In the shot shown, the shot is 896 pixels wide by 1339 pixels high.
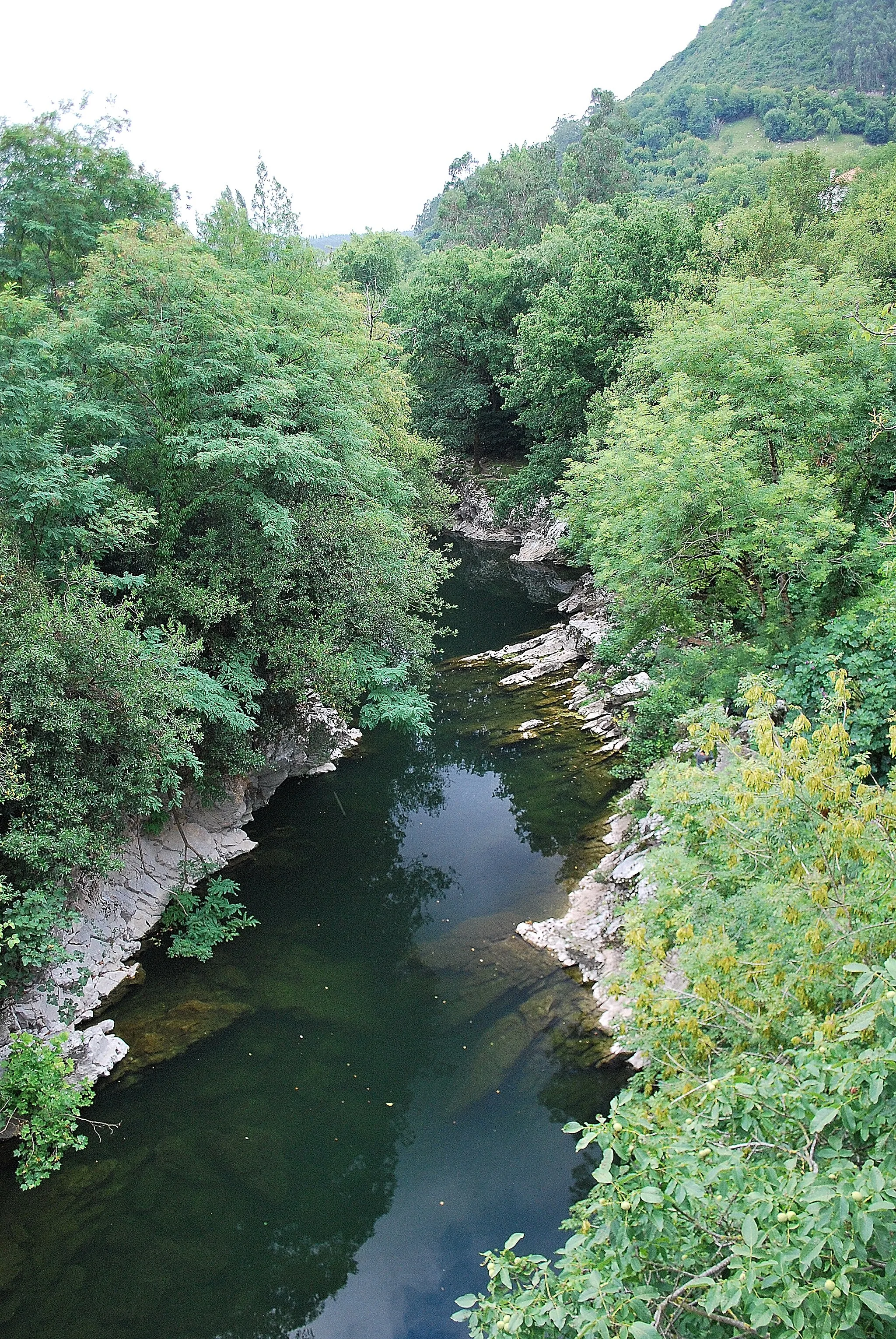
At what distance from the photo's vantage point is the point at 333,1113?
9.71 metres

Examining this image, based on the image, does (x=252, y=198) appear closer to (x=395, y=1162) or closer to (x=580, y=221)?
(x=580, y=221)

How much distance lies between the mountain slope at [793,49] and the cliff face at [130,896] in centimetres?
13826

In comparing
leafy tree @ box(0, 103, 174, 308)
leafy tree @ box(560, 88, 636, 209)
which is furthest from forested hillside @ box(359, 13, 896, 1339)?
leafy tree @ box(560, 88, 636, 209)

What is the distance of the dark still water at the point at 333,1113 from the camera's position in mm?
7781

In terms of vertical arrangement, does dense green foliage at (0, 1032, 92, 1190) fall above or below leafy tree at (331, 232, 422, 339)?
below

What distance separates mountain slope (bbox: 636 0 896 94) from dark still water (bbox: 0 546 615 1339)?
14038 centimetres

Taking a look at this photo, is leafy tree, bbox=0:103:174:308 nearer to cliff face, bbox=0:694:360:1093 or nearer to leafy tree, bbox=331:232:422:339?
cliff face, bbox=0:694:360:1093

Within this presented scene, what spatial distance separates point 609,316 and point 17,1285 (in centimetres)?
2980

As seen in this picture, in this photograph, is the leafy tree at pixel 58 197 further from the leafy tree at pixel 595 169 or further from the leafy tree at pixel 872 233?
the leafy tree at pixel 595 169

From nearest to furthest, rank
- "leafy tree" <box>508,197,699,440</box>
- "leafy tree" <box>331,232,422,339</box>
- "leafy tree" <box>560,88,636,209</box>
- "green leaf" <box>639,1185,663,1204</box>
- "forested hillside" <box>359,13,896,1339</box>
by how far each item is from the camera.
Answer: "green leaf" <box>639,1185,663,1204</box> → "forested hillside" <box>359,13,896,1339</box> → "leafy tree" <box>508,197,699,440</box> → "leafy tree" <box>331,232,422,339</box> → "leafy tree" <box>560,88,636,209</box>

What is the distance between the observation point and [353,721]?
2053 cm

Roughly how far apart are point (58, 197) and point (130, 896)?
20.7 meters

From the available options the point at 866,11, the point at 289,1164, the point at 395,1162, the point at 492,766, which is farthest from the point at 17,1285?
the point at 866,11

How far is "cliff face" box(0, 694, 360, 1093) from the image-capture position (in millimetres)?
10148
